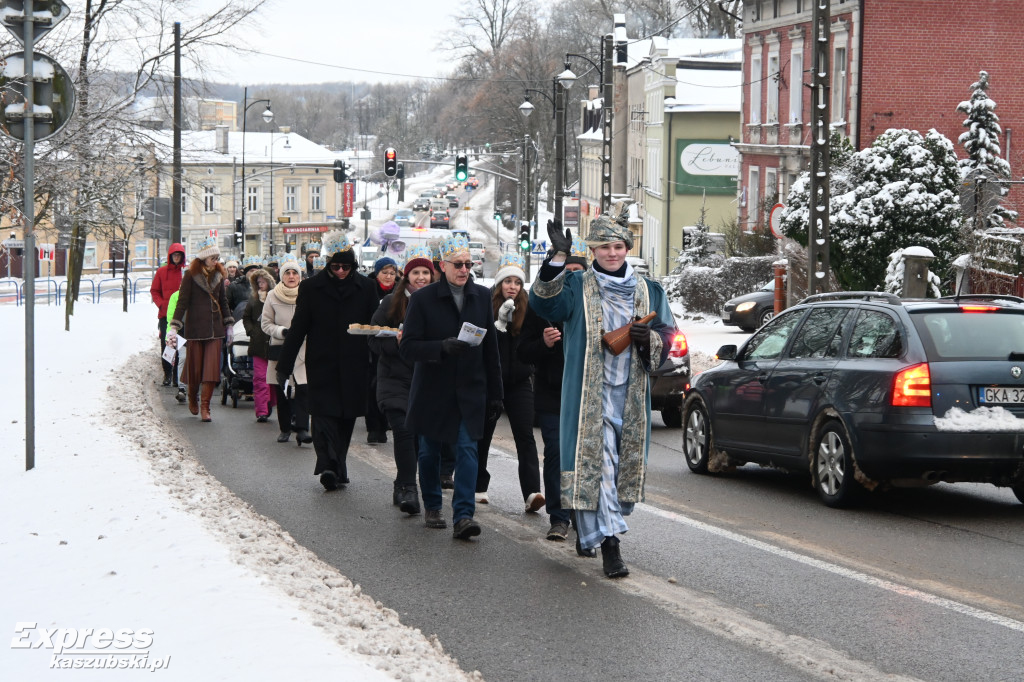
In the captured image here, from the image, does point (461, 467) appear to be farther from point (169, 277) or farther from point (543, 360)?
point (169, 277)

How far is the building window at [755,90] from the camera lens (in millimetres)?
43812

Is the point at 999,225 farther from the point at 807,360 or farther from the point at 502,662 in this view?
the point at 502,662

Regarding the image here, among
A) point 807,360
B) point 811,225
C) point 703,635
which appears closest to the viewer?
point 703,635

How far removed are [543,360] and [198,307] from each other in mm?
7972

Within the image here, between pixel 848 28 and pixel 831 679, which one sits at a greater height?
pixel 848 28

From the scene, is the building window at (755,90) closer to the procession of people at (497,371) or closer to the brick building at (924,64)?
the brick building at (924,64)

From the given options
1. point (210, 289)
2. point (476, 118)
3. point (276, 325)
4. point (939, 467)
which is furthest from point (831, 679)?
point (476, 118)

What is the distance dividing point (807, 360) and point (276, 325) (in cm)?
529

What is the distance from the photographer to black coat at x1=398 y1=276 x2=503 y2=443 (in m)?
8.80

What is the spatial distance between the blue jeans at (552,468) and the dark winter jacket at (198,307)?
7.82 metres

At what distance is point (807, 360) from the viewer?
10.6 meters

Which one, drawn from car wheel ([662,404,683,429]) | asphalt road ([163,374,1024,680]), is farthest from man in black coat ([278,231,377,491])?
car wheel ([662,404,683,429])

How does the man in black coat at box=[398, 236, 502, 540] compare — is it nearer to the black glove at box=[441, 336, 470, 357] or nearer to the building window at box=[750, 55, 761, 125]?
the black glove at box=[441, 336, 470, 357]

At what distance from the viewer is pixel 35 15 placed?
9.92 metres
